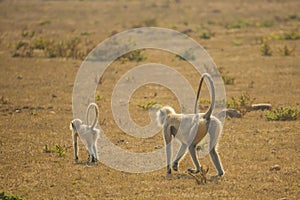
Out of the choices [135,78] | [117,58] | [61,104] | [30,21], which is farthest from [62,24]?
[61,104]

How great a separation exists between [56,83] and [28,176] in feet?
30.0

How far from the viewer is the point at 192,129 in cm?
802

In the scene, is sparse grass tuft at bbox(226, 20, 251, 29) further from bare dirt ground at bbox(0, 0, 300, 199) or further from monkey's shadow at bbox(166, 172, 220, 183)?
monkey's shadow at bbox(166, 172, 220, 183)

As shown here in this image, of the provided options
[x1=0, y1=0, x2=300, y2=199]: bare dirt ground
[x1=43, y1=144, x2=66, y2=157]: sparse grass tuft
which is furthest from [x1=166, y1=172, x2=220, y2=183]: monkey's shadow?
[x1=43, y1=144, x2=66, y2=157]: sparse grass tuft

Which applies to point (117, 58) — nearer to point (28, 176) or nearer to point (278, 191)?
point (28, 176)

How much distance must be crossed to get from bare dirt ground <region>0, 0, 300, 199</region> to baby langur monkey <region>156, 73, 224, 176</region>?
0.32 meters

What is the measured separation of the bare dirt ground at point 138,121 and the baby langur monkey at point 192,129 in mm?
321

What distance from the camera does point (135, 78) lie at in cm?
1833

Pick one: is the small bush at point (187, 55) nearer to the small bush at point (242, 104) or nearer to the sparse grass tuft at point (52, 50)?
the sparse grass tuft at point (52, 50)

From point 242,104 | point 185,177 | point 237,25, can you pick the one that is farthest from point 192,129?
point 237,25

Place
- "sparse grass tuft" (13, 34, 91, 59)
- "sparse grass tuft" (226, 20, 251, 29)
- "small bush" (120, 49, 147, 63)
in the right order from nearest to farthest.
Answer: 1. "small bush" (120, 49, 147, 63)
2. "sparse grass tuft" (13, 34, 91, 59)
3. "sparse grass tuft" (226, 20, 251, 29)

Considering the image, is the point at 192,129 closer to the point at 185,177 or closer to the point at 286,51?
the point at 185,177

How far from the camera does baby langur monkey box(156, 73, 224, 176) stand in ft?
26.0

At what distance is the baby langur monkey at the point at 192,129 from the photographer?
7.93m
